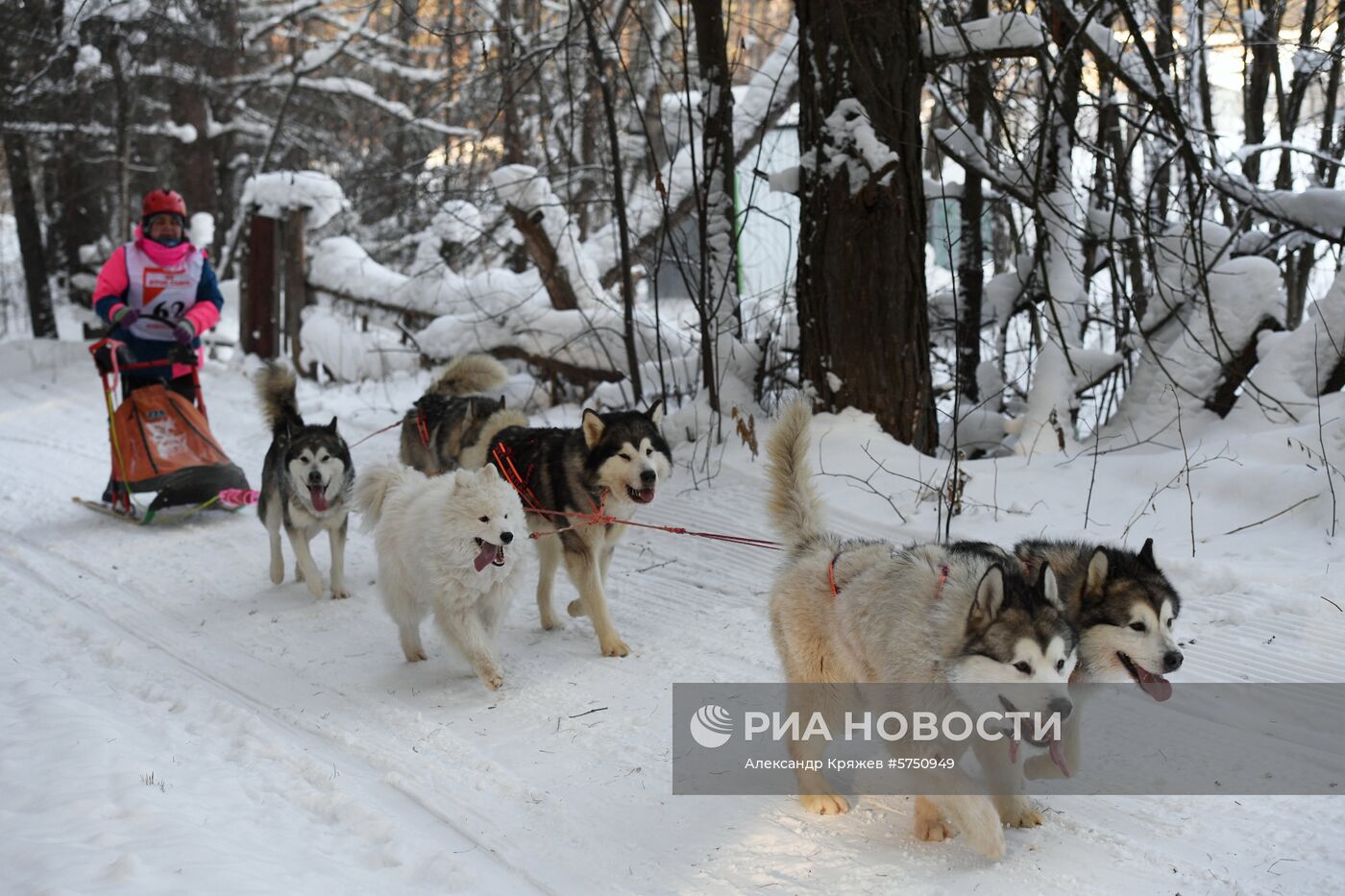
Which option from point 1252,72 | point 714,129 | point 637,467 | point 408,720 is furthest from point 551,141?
point 408,720

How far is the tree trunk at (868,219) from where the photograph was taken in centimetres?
705

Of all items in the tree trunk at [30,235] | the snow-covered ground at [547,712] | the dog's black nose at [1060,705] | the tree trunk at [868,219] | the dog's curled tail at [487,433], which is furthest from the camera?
the tree trunk at [30,235]

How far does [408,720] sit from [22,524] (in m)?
4.92

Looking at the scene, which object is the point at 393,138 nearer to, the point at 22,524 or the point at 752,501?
the point at 22,524

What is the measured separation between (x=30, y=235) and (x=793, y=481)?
17.3 meters

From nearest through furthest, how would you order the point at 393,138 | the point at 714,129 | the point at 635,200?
the point at 714,129, the point at 635,200, the point at 393,138

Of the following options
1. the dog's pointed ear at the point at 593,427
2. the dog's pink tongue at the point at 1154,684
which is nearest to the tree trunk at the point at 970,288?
the dog's pointed ear at the point at 593,427

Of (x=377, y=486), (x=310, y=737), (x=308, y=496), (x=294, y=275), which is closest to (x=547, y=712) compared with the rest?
(x=310, y=737)

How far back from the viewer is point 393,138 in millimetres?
20125

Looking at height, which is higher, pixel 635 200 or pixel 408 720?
pixel 635 200

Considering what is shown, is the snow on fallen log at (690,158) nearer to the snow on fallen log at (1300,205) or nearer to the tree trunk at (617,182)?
the tree trunk at (617,182)

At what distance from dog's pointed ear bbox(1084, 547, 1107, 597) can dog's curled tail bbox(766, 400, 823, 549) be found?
96 cm

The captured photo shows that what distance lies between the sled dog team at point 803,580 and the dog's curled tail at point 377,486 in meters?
0.01

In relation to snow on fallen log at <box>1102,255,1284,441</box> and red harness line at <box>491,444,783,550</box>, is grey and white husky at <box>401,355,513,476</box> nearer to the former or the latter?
Answer: red harness line at <box>491,444,783,550</box>
